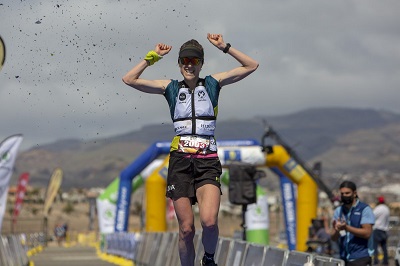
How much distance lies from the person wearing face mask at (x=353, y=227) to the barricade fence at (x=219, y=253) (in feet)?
3.08

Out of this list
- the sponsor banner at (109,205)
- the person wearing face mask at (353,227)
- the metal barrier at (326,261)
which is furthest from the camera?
the sponsor banner at (109,205)

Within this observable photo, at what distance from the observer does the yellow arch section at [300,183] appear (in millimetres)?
33000

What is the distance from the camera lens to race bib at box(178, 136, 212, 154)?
991cm

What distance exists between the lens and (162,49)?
1004 cm

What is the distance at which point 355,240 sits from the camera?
491 inches

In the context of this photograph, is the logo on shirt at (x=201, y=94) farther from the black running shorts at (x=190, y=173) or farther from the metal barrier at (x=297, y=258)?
the metal barrier at (x=297, y=258)

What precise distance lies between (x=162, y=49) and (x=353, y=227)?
3390 millimetres

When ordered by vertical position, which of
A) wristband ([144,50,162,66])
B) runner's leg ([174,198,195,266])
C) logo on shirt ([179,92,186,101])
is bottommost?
runner's leg ([174,198,195,266])

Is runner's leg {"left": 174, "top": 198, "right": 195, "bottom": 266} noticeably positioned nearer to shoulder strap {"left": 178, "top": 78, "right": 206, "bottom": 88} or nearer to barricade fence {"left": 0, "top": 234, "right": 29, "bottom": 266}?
shoulder strap {"left": 178, "top": 78, "right": 206, "bottom": 88}

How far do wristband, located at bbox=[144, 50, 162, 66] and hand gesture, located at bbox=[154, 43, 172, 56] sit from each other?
3 cm

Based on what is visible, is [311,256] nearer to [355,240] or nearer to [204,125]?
[204,125]

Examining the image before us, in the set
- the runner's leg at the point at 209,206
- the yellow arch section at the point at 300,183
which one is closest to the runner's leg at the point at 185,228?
the runner's leg at the point at 209,206

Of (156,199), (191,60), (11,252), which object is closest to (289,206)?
(156,199)

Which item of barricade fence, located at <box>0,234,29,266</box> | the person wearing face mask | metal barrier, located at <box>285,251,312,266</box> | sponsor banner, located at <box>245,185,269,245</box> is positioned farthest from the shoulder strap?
sponsor banner, located at <box>245,185,269,245</box>
